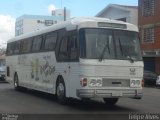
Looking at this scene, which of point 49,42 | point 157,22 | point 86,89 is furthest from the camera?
point 157,22

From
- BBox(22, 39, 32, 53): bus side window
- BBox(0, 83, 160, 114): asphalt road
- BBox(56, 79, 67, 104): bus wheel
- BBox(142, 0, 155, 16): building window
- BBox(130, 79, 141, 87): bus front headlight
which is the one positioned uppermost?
BBox(142, 0, 155, 16): building window

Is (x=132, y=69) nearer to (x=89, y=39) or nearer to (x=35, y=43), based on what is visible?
(x=89, y=39)

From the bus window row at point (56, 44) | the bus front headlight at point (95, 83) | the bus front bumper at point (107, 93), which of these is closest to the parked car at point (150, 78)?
the bus window row at point (56, 44)

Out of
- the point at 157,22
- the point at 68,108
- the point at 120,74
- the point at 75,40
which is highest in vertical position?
the point at 157,22

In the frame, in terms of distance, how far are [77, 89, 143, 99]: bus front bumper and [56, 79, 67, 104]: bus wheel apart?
1698 millimetres

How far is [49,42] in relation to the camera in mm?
18594

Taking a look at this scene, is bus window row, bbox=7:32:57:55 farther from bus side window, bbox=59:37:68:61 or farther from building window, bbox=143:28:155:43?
building window, bbox=143:28:155:43

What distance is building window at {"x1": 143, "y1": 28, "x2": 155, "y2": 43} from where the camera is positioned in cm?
4272

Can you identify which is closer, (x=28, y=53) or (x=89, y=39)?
(x=89, y=39)

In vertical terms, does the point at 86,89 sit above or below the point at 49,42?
below

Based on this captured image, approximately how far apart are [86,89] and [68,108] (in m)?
1.30

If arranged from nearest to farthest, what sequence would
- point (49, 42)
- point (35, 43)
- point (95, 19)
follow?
point (95, 19) < point (49, 42) < point (35, 43)

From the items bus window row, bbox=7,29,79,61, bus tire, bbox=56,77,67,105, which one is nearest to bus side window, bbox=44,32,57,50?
bus window row, bbox=7,29,79,61

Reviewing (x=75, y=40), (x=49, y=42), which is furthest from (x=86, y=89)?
(x=49, y=42)
